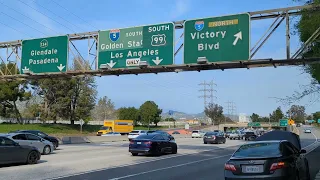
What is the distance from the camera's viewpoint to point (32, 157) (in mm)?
17203

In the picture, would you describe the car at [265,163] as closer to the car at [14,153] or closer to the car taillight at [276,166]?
the car taillight at [276,166]

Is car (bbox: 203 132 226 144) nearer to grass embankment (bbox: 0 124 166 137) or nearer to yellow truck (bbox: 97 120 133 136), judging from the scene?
grass embankment (bbox: 0 124 166 137)

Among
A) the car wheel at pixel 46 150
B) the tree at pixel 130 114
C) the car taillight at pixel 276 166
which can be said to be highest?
the tree at pixel 130 114

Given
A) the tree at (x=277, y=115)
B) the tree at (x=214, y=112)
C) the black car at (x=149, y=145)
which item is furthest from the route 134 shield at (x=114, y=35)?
the tree at (x=277, y=115)

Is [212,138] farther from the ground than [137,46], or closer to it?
closer to it

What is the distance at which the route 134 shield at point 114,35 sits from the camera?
22.6 meters

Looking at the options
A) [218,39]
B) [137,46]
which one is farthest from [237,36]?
[137,46]

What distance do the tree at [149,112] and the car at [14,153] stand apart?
101826 millimetres

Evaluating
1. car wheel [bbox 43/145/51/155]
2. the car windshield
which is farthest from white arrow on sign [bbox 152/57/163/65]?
the car windshield

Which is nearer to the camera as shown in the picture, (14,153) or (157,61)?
(14,153)

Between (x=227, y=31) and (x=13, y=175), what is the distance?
12.2 meters

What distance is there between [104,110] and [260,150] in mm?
131300

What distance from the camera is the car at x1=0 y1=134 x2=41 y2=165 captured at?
51.7ft

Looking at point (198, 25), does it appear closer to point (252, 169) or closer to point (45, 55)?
point (45, 55)
